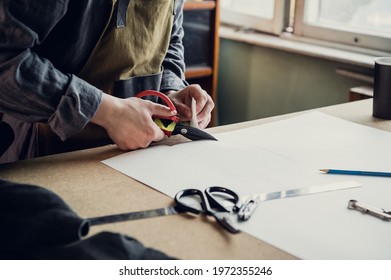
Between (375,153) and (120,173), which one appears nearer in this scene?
(120,173)

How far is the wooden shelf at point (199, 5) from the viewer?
2.42m

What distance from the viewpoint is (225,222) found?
874mm

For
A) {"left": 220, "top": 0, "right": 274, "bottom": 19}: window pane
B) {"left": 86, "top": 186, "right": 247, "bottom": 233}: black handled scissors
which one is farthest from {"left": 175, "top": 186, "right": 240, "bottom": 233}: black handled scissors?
{"left": 220, "top": 0, "right": 274, "bottom": 19}: window pane

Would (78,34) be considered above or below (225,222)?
above

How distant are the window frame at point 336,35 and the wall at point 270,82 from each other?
0.36ft

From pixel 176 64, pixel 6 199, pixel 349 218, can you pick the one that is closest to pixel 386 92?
pixel 176 64

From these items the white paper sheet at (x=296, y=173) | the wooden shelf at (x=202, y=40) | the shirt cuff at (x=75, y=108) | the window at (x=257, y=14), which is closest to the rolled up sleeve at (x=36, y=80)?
the shirt cuff at (x=75, y=108)

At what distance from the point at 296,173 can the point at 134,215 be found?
329 mm

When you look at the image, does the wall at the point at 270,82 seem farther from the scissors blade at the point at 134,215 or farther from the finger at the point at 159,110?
the scissors blade at the point at 134,215

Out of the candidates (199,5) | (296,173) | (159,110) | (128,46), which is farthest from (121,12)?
(199,5)

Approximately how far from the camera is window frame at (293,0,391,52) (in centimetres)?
215
